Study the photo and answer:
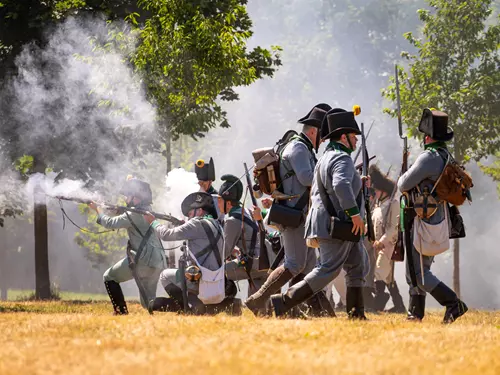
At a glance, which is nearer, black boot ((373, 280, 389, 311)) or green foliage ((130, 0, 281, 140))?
black boot ((373, 280, 389, 311))

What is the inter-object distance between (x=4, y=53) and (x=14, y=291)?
165 ft

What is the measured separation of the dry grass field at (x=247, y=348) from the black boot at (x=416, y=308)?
1.00 meters

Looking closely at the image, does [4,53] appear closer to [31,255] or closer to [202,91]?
[202,91]

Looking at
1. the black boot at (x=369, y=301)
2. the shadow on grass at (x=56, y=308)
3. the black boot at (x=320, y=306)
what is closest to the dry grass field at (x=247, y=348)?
the black boot at (x=320, y=306)

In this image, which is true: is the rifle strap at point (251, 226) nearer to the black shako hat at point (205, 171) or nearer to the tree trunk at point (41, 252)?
the black shako hat at point (205, 171)

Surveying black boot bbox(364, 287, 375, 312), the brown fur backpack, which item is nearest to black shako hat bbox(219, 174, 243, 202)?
the brown fur backpack

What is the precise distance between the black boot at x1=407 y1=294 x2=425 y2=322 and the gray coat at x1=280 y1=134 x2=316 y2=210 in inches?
57.9

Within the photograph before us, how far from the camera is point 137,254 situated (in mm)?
13305

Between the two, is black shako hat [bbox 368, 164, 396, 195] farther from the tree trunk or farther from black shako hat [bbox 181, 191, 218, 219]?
the tree trunk

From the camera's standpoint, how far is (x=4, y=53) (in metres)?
21.5

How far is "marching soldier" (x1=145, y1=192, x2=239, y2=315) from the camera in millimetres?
12039

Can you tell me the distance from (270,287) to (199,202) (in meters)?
1.98

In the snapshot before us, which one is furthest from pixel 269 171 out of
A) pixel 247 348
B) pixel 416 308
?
pixel 247 348

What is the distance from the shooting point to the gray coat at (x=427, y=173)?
392 inches
